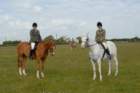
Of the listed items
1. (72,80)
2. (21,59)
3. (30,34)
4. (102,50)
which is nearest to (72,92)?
(72,80)

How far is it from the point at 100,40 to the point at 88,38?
4.68 feet

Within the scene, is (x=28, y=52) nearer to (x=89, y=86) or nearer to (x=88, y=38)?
(x=88, y=38)

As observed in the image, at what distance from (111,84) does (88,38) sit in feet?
9.18

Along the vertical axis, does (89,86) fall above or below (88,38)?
below

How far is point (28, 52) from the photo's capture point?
24234 mm

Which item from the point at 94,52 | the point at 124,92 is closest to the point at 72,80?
the point at 94,52

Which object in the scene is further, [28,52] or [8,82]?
[28,52]

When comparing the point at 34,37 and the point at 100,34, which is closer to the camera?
the point at 100,34

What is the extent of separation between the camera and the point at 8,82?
70.0 feet

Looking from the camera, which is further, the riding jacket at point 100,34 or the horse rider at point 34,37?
the horse rider at point 34,37

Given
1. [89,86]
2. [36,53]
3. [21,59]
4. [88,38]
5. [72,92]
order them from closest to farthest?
[72,92] → [89,86] → [88,38] → [36,53] → [21,59]

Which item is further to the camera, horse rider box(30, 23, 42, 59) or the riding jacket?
horse rider box(30, 23, 42, 59)

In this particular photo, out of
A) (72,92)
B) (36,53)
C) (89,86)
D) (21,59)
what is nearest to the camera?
(72,92)

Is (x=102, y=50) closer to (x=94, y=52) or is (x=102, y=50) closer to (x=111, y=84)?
(x=94, y=52)
